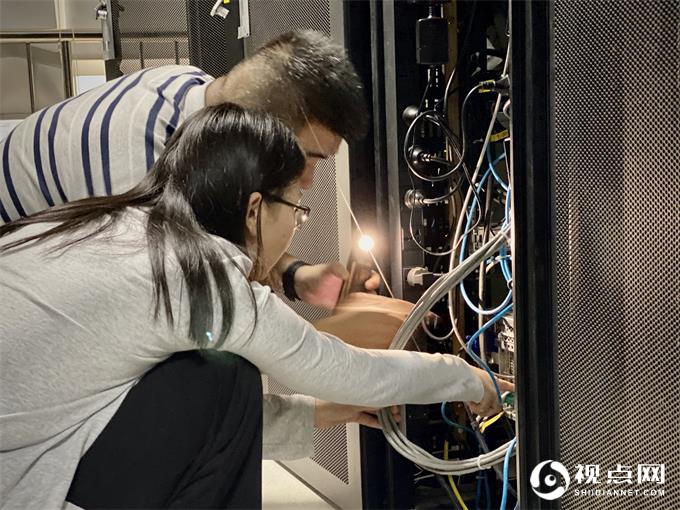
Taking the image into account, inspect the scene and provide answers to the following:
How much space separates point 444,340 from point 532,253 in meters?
0.46

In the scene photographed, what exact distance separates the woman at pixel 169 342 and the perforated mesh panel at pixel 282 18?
37 centimetres

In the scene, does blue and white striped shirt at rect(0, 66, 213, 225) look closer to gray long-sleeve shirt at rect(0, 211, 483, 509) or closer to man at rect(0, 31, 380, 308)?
man at rect(0, 31, 380, 308)

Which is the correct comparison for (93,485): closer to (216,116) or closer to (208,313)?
(208,313)

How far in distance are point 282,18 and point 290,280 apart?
20.7 inches

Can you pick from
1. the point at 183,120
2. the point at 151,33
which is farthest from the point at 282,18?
the point at 151,33

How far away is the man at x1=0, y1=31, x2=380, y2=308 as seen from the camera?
139 centimetres

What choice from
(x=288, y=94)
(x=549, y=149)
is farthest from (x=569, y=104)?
(x=288, y=94)

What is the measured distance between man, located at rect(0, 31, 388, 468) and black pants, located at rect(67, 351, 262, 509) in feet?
0.61

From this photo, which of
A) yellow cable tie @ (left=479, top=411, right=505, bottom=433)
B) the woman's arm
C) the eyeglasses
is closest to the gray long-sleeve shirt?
the woman's arm

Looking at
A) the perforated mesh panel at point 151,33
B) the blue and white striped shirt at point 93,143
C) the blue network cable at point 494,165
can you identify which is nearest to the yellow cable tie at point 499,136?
the blue network cable at point 494,165

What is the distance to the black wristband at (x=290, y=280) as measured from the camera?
4.94ft

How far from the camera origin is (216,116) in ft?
3.89

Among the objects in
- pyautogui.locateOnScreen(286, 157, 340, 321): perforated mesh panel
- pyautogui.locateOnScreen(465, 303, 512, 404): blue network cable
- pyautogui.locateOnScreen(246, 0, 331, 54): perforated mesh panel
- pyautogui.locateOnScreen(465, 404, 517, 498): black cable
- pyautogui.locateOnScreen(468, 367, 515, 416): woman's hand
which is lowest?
pyautogui.locateOnScreen(465, 404, 517, 498): black cable

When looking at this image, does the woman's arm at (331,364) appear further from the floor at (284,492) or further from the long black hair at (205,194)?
the floor at (284,492)
